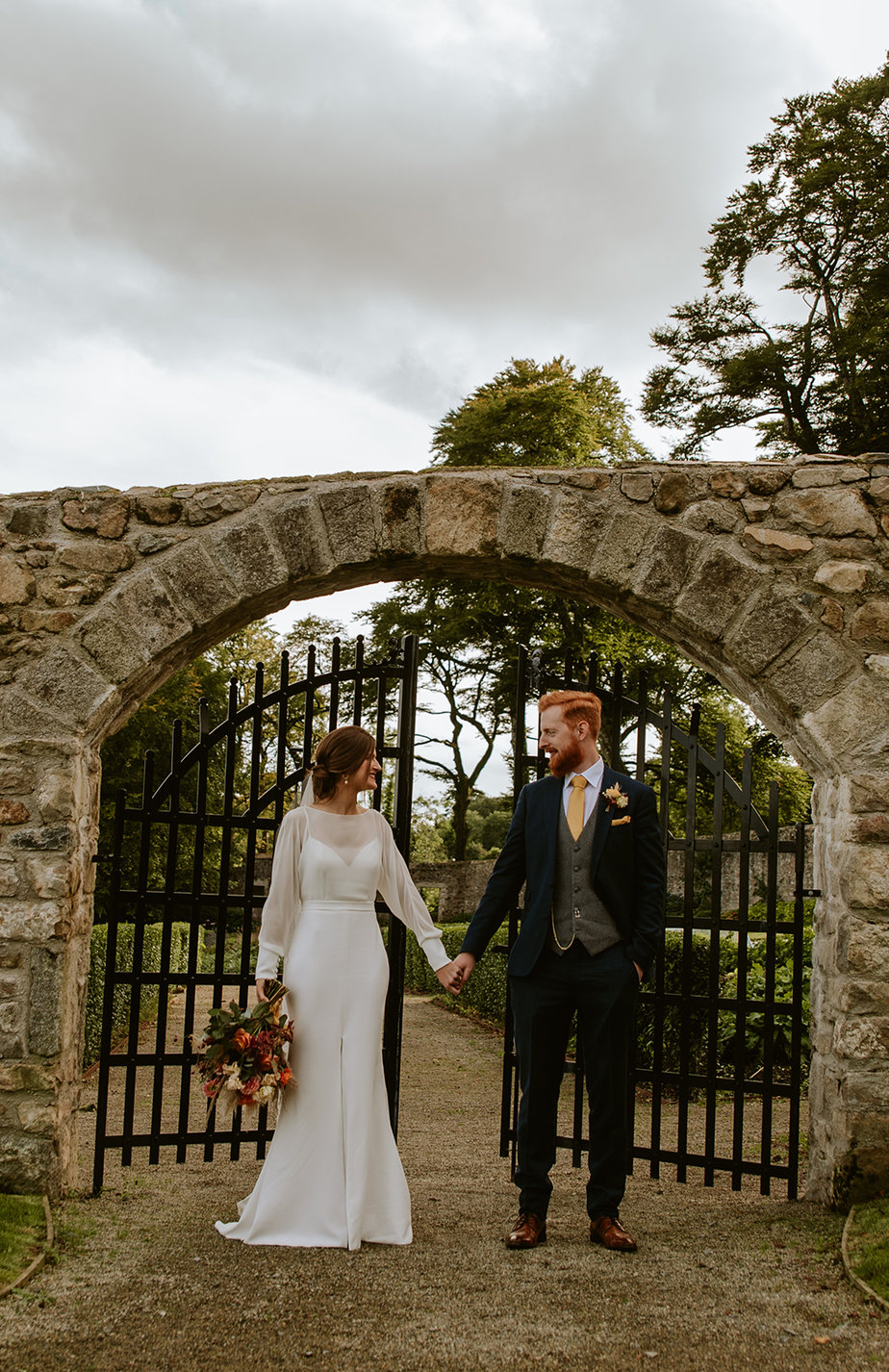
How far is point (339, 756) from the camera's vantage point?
3.88 m

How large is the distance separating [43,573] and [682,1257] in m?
3.61

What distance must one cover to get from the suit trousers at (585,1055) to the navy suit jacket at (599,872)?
9cm

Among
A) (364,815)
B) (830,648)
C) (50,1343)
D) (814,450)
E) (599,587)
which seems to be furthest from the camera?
(814,450)

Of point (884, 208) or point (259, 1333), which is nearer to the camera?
point (259, 1333)

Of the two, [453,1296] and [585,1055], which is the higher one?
[585,1055]

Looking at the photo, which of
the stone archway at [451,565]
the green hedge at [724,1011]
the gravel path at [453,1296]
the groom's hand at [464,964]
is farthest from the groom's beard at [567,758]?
the green hedge at [724,1011]

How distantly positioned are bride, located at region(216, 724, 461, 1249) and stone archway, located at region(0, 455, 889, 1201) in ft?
3.19

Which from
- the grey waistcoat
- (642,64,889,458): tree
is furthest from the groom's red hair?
(642,64,889,458): tree

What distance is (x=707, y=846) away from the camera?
14.5 ft

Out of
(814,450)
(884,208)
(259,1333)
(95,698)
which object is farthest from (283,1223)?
(884,208)

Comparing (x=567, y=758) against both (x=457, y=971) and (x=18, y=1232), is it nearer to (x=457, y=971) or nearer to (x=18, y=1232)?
(x=457, y=971)

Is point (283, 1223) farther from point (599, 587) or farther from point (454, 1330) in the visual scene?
point (599, 587)

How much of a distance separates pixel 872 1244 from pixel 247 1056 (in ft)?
7.23

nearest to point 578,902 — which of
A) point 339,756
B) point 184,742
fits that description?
point 339,756
